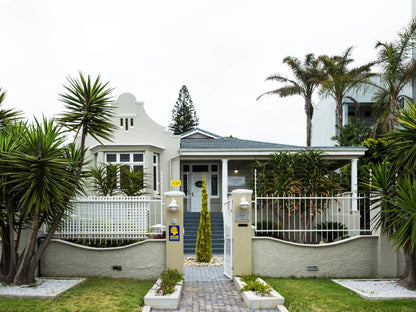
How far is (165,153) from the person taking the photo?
60.0 feet

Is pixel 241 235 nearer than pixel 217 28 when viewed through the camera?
Yes

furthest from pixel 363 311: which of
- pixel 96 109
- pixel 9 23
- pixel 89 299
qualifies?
pixel 9 23

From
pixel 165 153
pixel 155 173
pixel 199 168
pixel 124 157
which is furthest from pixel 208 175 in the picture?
pixel 124 157

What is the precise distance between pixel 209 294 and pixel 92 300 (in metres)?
2.23

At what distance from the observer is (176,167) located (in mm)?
18156

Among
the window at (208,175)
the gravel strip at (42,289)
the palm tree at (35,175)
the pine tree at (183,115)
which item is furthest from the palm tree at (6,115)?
the pine tree at (183,115)

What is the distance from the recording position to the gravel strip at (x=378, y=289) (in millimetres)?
7637

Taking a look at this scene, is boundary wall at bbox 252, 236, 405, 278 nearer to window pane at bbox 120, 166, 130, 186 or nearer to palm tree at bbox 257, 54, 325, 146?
window pane at bbox 120, 166, 130, 186

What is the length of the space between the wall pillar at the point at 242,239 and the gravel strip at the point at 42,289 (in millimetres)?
3396

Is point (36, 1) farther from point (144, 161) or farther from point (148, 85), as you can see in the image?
point (148, 85)

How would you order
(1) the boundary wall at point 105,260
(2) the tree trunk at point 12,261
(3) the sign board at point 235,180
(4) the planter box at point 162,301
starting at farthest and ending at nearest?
(3) the sign board at point 235,180, (1) the boundary wall at point 105,260, (2) the tree trunk at point 12,261, (4) the planter box at point 162,301

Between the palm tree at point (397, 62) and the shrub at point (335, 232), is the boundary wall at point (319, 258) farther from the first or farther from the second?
the palm tree at point (397, 62)

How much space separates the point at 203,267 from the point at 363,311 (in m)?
5.66

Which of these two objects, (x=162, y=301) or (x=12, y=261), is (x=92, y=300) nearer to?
(x=162, y=301)
